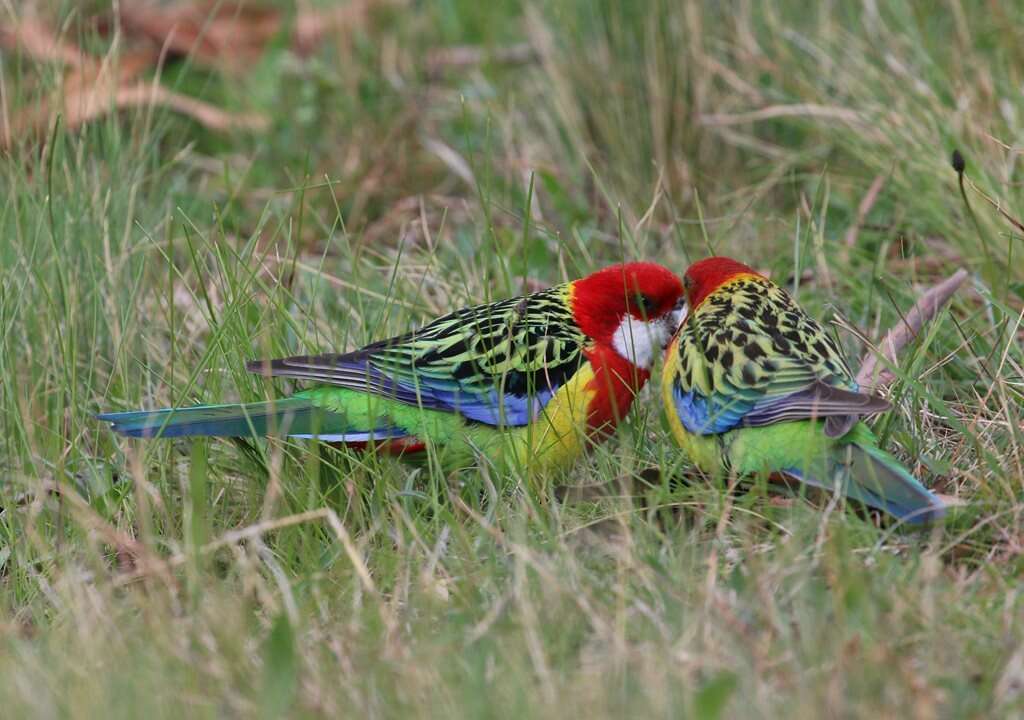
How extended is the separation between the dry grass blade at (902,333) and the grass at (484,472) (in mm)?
115

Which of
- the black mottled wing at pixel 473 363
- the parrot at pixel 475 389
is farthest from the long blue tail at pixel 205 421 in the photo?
the black mottled wing at pixel 473 363

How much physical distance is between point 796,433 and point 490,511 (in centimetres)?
70

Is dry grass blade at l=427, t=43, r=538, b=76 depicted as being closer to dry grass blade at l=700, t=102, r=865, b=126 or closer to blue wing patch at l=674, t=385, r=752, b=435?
dry grass blade at l=700, t=102, r=865, b=126

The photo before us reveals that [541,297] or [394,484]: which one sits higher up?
[541,297]

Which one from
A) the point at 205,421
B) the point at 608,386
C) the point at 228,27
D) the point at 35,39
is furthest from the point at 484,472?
the point at 228,27

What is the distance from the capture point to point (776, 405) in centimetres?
313

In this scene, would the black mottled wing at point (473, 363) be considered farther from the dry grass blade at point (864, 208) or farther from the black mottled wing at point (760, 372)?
the dry grass blade at point (864, 208)

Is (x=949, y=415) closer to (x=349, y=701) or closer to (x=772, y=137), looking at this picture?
(x=349, y=701)

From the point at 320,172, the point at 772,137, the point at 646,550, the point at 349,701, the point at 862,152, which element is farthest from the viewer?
the point at 320,172

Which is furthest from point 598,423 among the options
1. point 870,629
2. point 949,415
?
point 870,629

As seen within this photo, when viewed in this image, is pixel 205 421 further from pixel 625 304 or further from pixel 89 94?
pixel 89 94

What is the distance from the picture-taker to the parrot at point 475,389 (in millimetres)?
3367

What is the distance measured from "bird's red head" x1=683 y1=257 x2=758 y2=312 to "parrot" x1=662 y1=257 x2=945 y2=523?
5.0 inches

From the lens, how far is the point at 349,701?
7.61 feet
